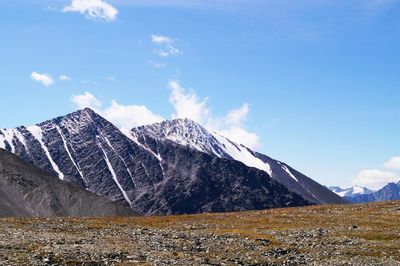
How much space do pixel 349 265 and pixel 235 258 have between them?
30.3 ft

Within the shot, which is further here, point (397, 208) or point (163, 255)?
point (397, 208)

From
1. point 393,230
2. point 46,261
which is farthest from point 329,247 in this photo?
point 46,261

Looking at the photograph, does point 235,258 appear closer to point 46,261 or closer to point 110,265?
point 110,265

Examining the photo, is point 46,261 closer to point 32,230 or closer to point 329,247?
point 32,230

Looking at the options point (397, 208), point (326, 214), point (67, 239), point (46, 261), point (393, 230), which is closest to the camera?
point (46, 261)

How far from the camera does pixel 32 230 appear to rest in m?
56.1

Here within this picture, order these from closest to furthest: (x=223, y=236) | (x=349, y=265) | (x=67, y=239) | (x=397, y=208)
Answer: (x=349, y=265), (x=67, y=239), (x=223, y=236), (x=397, y=208)

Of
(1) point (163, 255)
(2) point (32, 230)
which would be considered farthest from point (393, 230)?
(2) point (32, 230)

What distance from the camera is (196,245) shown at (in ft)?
159

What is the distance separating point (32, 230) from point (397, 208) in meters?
70.6

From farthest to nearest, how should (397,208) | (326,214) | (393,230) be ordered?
(397,208) → (326,214) → (393,230)

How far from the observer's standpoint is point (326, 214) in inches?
3529

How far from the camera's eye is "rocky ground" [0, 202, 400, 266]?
37.6m

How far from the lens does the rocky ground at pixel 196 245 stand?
123 ft
